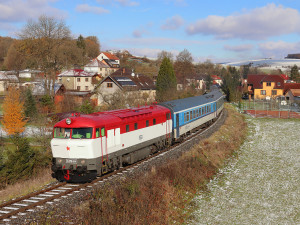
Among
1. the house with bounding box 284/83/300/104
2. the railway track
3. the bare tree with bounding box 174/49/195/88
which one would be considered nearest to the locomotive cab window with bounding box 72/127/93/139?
the railway track

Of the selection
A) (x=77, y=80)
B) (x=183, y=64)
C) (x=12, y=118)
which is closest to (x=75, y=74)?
(x=77, y=80)

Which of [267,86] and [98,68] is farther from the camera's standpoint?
[98,68]

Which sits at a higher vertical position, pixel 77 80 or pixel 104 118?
pixel 77 80

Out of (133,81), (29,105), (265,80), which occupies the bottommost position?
(29,105)

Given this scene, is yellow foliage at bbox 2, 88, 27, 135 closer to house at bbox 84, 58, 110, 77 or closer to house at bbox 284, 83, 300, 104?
house at bbox 284, 83, 300, 104

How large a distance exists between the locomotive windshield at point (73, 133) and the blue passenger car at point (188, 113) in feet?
36.2

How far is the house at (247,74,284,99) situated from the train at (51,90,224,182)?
63.8m

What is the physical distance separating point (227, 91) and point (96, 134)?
66.1 meters

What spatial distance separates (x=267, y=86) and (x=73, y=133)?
244ft

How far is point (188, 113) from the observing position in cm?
2898

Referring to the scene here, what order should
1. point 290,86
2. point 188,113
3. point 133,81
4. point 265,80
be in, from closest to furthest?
point 188,113
point 133,81
point 290,86
point 265,80

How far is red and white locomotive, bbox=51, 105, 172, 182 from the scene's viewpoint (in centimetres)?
1518

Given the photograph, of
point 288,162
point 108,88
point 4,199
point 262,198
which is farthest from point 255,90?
point 4,199

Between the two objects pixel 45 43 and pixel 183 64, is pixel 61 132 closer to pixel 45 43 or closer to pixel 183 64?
pixel 45 43
